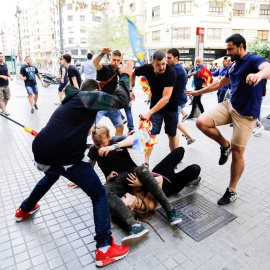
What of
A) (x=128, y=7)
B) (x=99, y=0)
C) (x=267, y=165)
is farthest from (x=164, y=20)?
(x=267, y=165)

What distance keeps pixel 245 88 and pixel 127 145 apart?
155 cm

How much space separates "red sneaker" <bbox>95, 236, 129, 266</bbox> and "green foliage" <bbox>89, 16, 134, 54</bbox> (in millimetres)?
38690

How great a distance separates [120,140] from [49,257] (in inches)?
56.2

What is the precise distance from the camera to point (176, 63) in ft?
15.6

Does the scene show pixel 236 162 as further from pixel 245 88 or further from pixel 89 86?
pixel 89 86

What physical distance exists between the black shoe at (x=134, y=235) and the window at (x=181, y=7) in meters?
36.8

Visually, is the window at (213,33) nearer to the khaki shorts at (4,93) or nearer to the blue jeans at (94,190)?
the khaki shorts at (4,93)

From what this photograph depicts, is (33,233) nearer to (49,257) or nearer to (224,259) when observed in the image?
(49,257)

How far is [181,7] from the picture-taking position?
113 feet

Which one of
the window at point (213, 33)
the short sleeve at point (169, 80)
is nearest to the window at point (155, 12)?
the window at point (213, 33)

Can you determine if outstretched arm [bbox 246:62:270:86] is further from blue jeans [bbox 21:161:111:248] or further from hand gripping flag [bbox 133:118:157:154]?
blue jeans [bbox 21:161:111:248]

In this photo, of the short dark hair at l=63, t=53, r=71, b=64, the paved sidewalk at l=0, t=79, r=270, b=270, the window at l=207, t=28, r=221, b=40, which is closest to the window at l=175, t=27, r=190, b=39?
the window at l=207, t=28, r=221, b=40

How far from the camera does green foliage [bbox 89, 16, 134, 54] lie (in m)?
38.9

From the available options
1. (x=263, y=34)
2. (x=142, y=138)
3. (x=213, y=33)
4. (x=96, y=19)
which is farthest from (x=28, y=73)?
(x=96, y=19)
